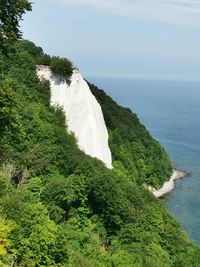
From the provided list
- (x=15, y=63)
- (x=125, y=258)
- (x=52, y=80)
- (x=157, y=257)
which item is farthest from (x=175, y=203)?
(x=125, y=258)

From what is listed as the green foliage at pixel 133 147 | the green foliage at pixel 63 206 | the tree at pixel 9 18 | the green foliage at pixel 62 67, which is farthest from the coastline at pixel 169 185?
the tree at pixel 9 18

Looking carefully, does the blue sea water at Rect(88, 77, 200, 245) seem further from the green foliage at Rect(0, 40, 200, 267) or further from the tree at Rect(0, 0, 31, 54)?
the tree at Rect(0, 0, 31, 54)

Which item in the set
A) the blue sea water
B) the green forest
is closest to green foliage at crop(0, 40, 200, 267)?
the green forest

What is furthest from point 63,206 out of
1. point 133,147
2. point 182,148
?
point 182,148

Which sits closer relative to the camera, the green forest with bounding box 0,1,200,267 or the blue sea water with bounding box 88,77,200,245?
the green forest with bounding box 0,1,200,267

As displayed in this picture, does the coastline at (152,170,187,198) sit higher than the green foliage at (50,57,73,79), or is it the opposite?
the green foliage at (50,57,73,79)

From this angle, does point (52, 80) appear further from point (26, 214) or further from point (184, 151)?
point (184, 151)

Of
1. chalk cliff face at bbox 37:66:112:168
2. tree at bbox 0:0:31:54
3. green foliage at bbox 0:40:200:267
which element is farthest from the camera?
chalk cliff face at bbox 37:66:112:168
